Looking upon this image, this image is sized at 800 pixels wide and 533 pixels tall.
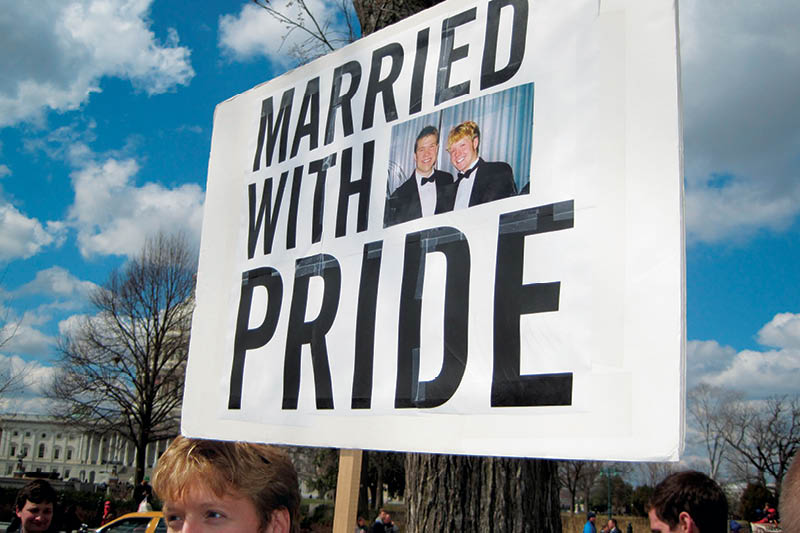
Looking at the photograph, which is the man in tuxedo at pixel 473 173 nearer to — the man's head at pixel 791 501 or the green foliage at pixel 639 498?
the man's head at pixel 791 501

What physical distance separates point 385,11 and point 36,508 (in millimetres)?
3902

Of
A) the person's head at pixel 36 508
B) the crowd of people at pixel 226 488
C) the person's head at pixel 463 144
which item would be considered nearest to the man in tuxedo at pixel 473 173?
the person's head at pixel 463 144

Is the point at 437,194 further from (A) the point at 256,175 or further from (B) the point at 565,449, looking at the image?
(A) the point at 256,175

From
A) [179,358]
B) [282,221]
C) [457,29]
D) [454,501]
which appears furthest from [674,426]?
[179,358]

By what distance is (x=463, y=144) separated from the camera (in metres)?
1.84

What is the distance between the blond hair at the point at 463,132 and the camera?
1827mm

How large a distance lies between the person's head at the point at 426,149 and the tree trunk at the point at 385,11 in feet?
5.75

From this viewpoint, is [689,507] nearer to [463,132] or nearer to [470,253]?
[470,253]

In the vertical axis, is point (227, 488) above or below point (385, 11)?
below

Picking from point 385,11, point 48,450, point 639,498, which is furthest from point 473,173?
point 48,450

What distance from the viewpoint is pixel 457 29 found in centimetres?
196

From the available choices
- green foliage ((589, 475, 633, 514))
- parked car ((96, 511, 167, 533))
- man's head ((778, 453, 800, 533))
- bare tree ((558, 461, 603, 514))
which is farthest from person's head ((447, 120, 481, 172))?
green foliage ((589, 475, 633, 514))

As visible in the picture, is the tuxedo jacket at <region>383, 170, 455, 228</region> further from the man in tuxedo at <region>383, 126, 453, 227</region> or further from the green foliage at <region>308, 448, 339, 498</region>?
the green foliage at <region>308, 448, 339, 498</region>

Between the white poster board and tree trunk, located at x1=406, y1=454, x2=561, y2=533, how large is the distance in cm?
111
